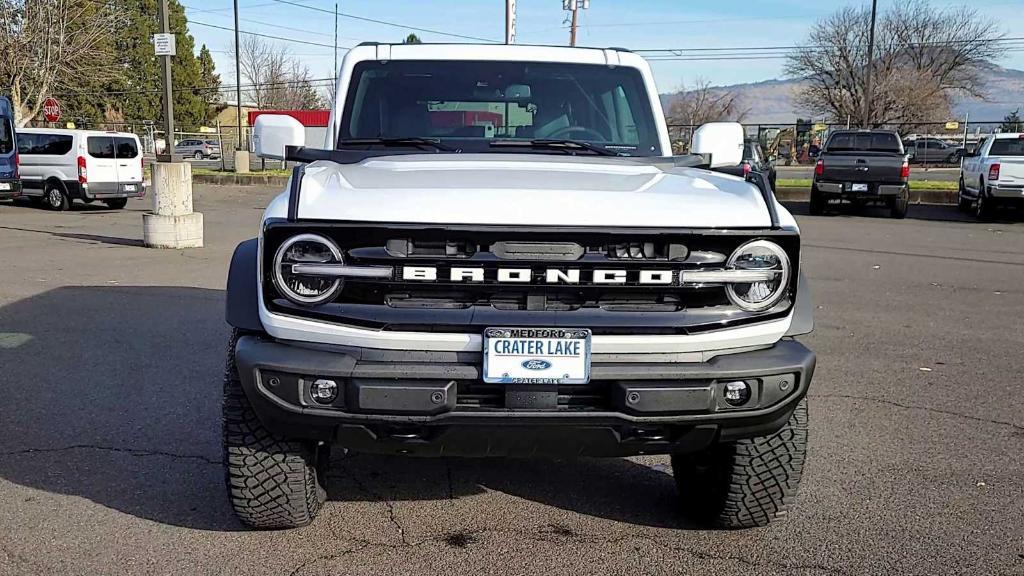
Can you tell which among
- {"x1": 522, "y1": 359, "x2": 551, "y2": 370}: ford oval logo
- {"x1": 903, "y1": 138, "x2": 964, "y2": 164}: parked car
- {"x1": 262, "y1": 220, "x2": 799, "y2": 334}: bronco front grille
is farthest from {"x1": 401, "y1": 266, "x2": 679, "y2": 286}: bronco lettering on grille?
{"x1": 903, "y1": 138, "x2": 964, "y2": 164}: parked car

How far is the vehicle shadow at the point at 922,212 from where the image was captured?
1903cm

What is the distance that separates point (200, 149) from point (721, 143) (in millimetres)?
48988

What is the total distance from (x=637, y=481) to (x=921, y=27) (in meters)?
69.6

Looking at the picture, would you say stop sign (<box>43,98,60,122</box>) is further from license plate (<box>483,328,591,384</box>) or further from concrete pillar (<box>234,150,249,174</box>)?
license plate (<box>483,328,591,384</box>)

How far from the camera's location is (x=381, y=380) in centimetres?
289

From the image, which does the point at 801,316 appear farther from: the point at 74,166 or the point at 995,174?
the point at 74,166

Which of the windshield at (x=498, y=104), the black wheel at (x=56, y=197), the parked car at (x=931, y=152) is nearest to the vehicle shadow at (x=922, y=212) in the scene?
the black wheel at (x=56, y=197)

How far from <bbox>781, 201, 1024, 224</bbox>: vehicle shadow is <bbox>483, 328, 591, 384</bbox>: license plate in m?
17.9

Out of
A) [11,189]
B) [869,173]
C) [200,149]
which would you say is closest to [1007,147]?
[869,173]

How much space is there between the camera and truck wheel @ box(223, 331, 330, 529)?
3279 mm

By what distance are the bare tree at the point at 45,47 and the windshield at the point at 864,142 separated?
2588 cm

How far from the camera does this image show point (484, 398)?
116 inches

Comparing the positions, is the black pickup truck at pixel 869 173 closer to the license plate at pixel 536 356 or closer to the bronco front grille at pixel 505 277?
the bronco front grille at pixel 505 277

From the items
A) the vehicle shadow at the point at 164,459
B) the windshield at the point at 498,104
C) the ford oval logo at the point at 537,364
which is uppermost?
the windshield at the point at 498,104
